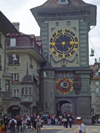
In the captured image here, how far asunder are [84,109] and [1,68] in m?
22.4

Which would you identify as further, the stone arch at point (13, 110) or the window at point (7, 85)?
the stone arch at point (13, 110)

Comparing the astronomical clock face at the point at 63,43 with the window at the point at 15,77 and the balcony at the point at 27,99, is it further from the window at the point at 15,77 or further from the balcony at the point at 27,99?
the balcony at the point at 27,99

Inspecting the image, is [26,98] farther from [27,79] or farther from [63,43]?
[63,43]

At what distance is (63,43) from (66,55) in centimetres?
217

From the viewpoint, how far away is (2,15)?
122 feet

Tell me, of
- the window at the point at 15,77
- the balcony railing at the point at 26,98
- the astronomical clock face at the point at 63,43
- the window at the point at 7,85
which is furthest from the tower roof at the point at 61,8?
the window at the point at 7,85

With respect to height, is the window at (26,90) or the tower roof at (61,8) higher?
the tower roof at (61,8)

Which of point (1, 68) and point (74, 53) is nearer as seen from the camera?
point (1, 68)

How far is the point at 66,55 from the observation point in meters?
61.8

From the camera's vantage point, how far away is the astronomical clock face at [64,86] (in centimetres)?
6080

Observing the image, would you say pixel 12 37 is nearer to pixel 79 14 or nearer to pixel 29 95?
pixel 29 95

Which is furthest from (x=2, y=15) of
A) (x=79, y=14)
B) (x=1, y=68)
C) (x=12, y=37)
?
(x=79, y=14)

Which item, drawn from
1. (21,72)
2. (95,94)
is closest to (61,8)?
(21,72)

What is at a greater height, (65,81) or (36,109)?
(65,81)
